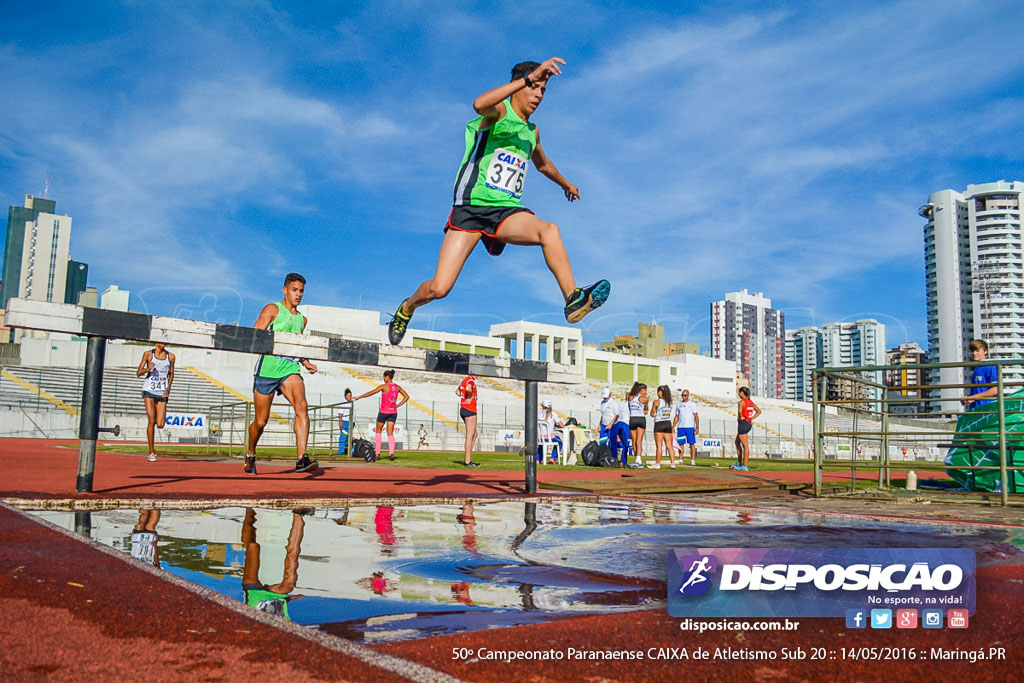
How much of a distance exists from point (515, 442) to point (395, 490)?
24622mm

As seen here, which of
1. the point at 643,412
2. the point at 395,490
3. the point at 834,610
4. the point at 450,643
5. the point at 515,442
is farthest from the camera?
the point at 515,442

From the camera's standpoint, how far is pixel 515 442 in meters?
31.3

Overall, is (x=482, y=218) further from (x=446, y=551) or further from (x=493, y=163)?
(x=446, y=551)

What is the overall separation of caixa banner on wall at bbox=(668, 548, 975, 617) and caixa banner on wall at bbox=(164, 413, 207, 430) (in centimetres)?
2864

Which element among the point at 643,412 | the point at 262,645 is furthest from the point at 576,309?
the point at 643,412

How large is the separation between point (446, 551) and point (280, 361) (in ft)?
17.1

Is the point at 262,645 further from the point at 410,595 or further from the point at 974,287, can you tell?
the point at 974,287

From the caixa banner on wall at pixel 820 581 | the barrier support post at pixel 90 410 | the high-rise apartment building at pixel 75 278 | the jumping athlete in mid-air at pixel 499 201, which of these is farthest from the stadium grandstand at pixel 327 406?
the high-rise apartment building at pixel 75 278

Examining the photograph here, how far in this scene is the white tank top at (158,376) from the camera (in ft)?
36.4

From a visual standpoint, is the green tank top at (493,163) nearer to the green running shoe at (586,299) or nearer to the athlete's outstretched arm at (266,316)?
the green running shoe at (586,299)

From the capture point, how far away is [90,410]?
502 centimetres

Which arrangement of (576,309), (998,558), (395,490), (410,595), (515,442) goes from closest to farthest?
1. (410,595)
2. (998,558)
3. (576,309)
4. (395,490)
5. (515,442)

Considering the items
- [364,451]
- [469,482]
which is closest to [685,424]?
[364,451]

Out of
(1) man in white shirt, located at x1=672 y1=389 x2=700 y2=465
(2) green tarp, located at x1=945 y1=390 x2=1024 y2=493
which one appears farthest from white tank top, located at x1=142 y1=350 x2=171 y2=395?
(1) man in white shirt, located at x1=672 y1=389 x2=700 y2=465
